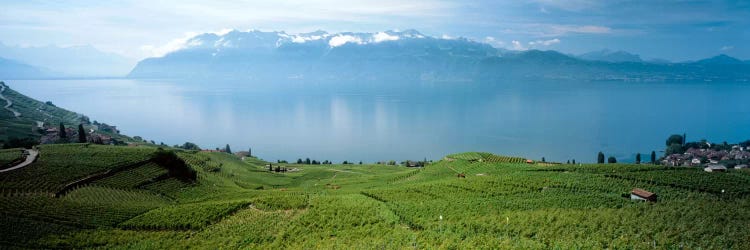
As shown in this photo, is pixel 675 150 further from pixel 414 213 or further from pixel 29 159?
pixel 29 159

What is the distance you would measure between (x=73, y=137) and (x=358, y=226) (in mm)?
109074

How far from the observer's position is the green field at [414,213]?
21.4 meters

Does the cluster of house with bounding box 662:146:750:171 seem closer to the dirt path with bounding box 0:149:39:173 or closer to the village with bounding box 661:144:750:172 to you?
the village with bounding box 661:144:750:172

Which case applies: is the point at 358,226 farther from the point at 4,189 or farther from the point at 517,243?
the point at 4,189

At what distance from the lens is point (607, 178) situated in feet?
110

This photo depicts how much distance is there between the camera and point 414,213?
26.3 m

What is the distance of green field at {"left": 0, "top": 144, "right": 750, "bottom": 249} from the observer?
70.1 feet

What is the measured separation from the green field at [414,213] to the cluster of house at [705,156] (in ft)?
266

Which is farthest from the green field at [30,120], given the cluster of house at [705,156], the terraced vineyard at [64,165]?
the cluster of house at [705,156]

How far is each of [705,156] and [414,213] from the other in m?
113

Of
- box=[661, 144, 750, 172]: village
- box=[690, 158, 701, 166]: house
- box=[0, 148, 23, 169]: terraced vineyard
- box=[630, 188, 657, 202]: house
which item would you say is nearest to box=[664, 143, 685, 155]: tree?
box=[661, 144, 750, 172]: village

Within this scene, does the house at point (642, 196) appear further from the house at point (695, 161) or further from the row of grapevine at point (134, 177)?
the house at point (695, 161)

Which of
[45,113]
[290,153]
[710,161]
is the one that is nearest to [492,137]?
[710,161]

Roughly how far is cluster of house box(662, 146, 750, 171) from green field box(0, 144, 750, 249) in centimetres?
8123
